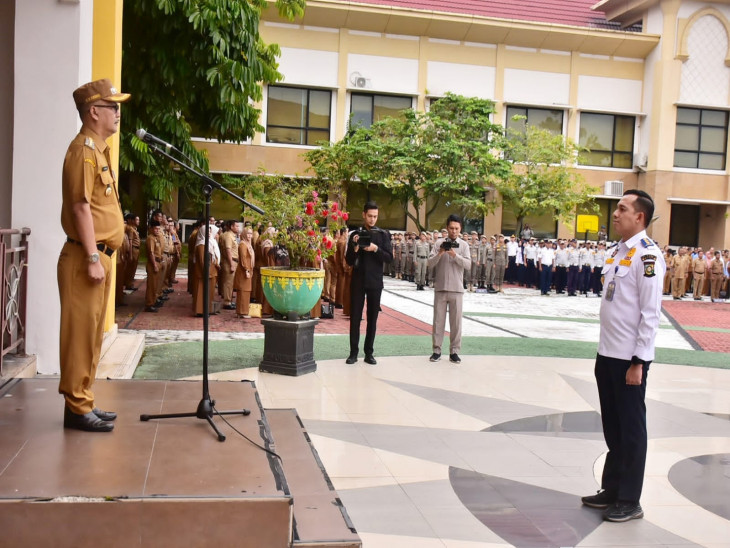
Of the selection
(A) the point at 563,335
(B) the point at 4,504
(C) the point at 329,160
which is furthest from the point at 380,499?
(C) the point at 329,160

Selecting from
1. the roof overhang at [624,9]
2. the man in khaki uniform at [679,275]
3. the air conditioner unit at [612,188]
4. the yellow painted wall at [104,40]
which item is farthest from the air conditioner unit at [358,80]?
the yellow painted wall at [104,40]

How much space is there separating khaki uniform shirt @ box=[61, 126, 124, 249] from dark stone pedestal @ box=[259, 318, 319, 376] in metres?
4.60

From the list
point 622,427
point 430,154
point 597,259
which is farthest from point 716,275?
point 622,427

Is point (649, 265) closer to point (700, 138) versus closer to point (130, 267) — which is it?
point (130, 267)

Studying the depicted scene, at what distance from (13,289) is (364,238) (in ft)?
15.1

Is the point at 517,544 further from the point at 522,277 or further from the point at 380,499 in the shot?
the point at 522,277

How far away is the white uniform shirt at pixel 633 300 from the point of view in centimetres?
478

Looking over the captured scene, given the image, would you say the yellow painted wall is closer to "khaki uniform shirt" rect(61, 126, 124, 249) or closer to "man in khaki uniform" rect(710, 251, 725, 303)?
"khaki uniform shirt" rect(61, 126, 124, 249)

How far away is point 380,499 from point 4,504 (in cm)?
237

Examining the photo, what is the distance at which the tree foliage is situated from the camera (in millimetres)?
29047

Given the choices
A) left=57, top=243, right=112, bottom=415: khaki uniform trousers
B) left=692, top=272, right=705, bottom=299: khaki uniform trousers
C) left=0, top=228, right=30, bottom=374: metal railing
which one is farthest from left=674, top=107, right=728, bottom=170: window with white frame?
left=57, top=243, right=112, bottom=415: khaki uniform trousers

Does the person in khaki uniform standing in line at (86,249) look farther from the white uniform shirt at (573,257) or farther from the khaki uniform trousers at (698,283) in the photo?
the khaki uniform trousers at (698,283)

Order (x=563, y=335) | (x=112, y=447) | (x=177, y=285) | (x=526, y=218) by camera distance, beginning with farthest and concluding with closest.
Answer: (x=526, y=218) < (x=177, y=285) < (x=563, y=335) < (x=112, y=447)

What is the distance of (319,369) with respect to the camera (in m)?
9.61
